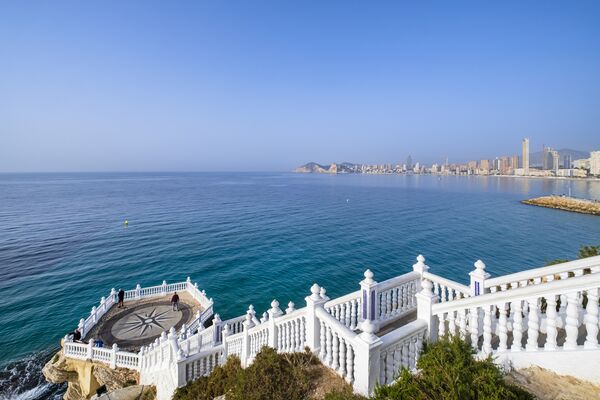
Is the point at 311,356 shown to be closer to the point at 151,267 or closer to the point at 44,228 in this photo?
the point at 151,267

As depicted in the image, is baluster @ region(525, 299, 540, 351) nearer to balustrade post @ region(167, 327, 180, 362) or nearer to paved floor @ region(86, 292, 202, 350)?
balustrade post @ region(167, 327, 180, 362)

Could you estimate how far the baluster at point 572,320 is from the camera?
11.8 ft

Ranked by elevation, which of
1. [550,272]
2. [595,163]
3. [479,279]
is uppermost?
[595,163]

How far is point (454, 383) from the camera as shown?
322 cm

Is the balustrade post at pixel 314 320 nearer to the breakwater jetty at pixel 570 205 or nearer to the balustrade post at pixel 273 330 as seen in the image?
the balustrade post at pixel 273 330

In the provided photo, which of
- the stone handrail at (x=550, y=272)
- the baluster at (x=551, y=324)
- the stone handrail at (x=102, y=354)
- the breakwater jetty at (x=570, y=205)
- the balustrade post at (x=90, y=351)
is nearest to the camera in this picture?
the baluster at (x=551, y=324)

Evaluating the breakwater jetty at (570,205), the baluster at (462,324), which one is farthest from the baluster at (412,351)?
the breakwater jetty at (570,205)

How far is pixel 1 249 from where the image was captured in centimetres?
2858

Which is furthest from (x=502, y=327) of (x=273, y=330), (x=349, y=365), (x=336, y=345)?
(x=273, y=330)

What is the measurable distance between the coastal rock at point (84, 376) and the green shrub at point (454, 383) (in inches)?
538

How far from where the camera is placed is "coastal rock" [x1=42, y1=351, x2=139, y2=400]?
12.0 metres

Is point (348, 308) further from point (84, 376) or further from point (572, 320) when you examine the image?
A: point (84, 376)

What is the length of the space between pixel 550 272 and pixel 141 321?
18.2 m

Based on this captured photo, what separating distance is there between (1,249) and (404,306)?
1639 inches
